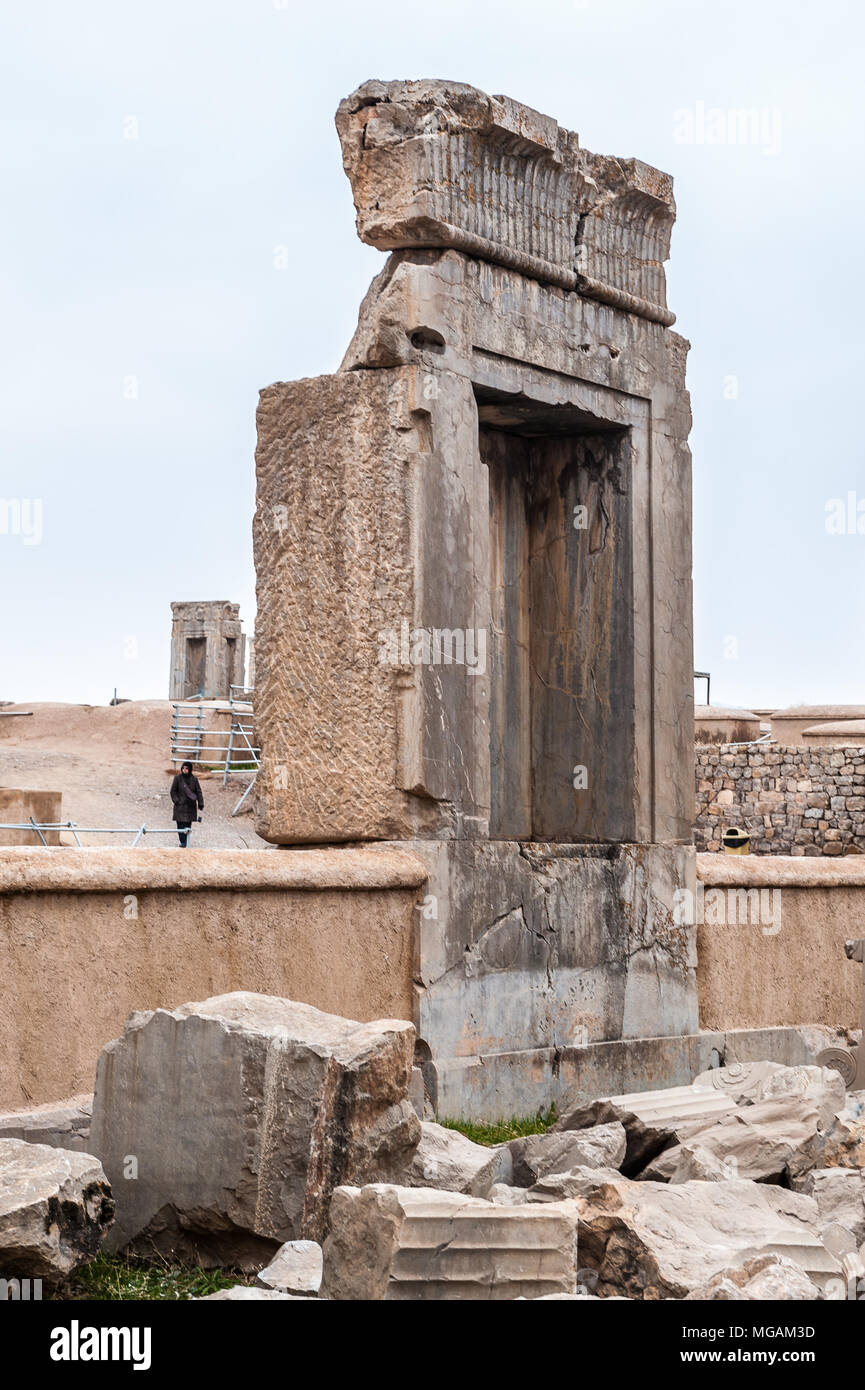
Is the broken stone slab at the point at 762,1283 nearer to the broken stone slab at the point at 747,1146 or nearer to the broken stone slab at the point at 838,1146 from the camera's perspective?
the broken stone slab at the point at 747,1146

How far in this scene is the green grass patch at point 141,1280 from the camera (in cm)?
383

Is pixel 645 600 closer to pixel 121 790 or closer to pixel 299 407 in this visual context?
pixel 299 407

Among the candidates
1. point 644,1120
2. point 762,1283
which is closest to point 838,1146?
point 644,1120

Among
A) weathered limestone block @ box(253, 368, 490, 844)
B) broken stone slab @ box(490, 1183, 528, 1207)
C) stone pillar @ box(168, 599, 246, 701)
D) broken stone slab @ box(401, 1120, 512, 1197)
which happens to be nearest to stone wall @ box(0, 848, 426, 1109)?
weathered limestone block @ box(253, 368, 490, 844)

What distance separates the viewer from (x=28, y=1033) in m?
4.75

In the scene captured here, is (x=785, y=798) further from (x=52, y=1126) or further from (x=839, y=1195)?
(x=52, y=1126)

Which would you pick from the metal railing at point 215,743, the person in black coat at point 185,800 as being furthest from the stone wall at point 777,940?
the metal railing at point 215,743

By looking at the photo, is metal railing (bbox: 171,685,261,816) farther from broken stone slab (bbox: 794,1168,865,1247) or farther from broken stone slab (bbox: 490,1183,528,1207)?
broken stone slab (bbox: 490,1183,528,1207)

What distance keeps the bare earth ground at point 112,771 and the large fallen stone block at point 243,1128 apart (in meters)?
14.7

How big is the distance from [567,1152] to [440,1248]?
58.7 inches

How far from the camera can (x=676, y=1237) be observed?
4.08 meters

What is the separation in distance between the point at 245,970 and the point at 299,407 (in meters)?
2.28
